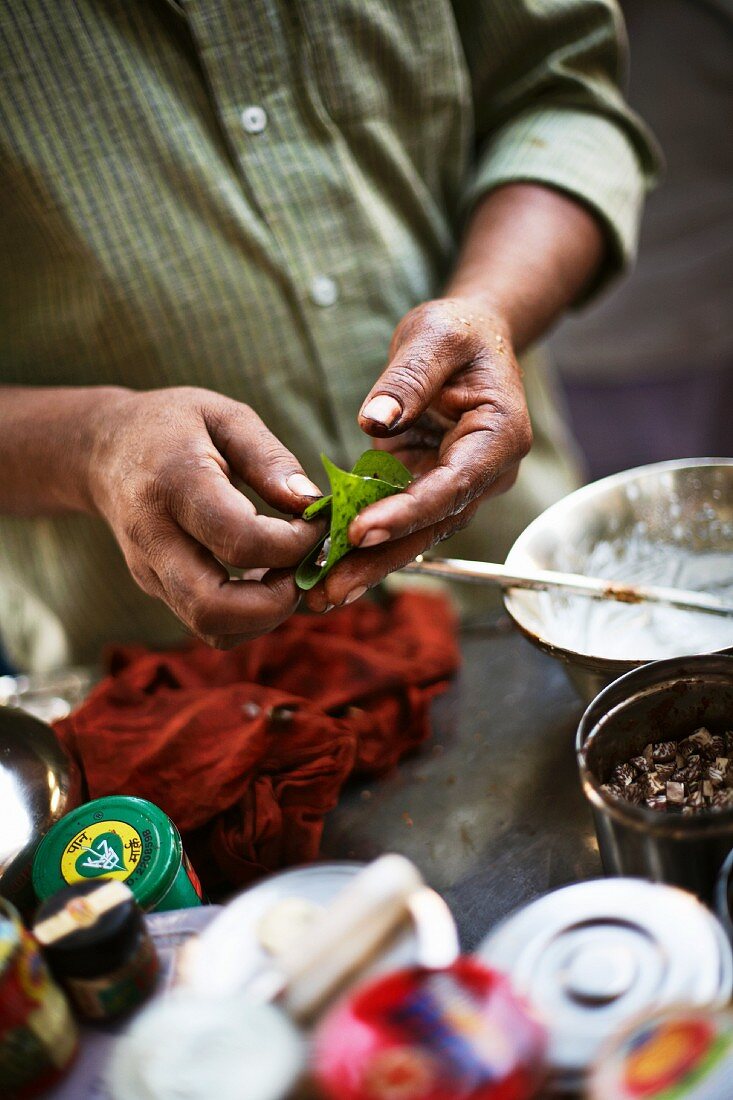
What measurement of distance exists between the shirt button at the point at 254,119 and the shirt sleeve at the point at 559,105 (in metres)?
0.36

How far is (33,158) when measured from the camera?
3.68 feet

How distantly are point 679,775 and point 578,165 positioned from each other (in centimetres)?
93

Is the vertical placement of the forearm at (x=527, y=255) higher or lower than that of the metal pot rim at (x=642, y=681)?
higher

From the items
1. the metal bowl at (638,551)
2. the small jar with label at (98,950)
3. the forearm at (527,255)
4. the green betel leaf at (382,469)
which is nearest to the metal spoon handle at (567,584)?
the metal bowl at (638,551)

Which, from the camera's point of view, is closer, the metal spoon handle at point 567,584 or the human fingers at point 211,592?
the human fingers at point 211,592

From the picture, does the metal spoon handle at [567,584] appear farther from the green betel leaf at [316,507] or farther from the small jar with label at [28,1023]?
the small jar with label at [28,1023]

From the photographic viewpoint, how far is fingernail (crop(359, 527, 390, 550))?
847mm

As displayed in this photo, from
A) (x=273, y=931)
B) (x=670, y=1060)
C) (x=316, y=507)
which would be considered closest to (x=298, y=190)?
(x=316, y=507)

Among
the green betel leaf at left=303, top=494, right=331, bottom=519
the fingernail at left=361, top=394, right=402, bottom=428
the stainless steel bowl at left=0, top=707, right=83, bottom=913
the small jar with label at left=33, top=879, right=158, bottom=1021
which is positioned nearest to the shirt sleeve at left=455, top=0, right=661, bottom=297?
the fingernail at left=361, top=394, right=402, bottom=428

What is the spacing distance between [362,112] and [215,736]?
0.85m

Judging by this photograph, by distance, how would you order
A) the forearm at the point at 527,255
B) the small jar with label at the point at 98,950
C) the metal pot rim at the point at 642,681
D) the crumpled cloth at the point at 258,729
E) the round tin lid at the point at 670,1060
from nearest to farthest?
1. the round tin lid at the point at 670,1060
2. the small jar with label at the point at 98,950
3. the metal pot rim at the point at 642,681
4. the crumpled cloth at the point at 258,729
5. the forearm at the point at 527,255

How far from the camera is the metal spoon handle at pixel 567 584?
3.35 feet

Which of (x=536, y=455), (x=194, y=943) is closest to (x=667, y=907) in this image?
(x=194, y=943)

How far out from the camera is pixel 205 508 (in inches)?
34.4
